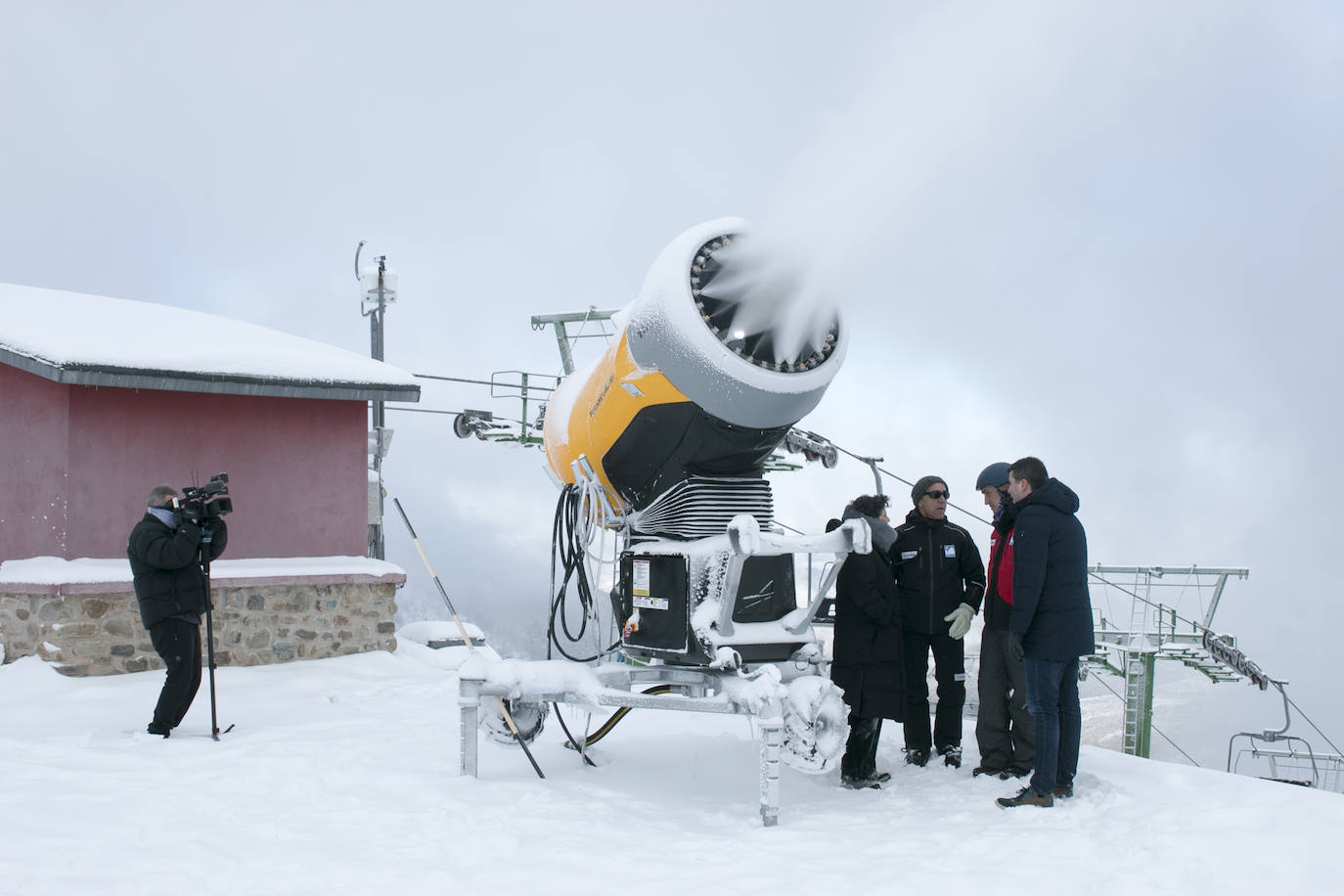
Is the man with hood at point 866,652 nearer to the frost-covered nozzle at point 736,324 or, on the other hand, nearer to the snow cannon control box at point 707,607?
the snow cannon control box at point 707,607

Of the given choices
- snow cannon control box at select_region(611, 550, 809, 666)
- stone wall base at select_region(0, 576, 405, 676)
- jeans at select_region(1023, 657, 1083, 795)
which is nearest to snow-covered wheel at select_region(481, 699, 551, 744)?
snow cannon control box at select_region(611, 550, 809, 666)

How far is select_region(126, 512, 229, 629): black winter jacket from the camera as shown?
5.82 metres

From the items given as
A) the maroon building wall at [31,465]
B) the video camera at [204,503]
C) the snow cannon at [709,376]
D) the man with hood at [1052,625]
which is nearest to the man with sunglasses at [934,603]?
the man with hood at [1052,625]

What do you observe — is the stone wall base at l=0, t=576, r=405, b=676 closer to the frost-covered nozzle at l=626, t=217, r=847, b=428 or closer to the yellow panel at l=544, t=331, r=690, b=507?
the yellow panel at l=544, t=331, r=690, b=507

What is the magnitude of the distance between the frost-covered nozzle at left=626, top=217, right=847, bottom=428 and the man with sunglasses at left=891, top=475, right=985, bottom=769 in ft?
4.62

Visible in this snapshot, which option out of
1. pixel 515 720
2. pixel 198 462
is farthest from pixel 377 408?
pixel 515 720

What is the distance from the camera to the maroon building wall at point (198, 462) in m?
8.38

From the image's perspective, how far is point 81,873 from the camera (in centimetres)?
339

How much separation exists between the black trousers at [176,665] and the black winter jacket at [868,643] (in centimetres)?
388

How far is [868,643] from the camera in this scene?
4.95 m

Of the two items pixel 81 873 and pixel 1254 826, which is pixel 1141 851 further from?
pixel 81 873

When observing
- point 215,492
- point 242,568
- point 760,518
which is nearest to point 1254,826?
point 760,518

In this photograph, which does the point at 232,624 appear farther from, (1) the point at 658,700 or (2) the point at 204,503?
(1) the point at 658,700

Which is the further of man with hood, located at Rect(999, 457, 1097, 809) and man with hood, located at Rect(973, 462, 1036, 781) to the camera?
man with hood, located at Rect(973, 462, 1036, 781)
